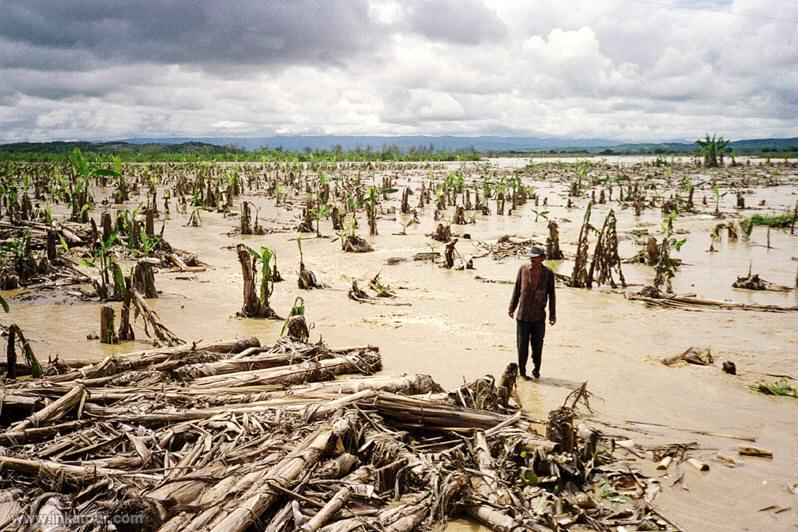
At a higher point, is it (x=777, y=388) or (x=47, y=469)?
(x=47, y=469)

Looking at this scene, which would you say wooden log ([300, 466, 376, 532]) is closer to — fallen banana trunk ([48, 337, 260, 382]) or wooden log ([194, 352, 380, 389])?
wooden log ([194, 352, 380, 389])

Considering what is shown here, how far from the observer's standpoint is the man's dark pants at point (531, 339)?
21.7 ft

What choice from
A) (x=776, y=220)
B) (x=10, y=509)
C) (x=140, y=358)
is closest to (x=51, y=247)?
(x=140, y=358)

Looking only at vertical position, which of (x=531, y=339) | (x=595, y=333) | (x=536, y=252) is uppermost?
(x=536, y=252)

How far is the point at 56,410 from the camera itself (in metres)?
4.25

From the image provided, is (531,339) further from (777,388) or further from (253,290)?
(253,290)

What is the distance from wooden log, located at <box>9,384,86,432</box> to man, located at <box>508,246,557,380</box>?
4.36 metres

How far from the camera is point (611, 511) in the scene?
149 inches

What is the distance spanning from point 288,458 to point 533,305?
369cm

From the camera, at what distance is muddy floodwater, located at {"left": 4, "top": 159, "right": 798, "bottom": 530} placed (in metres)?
4.58

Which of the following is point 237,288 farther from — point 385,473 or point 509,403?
point 385,473

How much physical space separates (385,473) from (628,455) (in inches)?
79.4

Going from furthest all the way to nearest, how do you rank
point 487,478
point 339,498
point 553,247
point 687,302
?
1. point 553,247
2. point 687,302
3. point 487,478
4. point 339,498

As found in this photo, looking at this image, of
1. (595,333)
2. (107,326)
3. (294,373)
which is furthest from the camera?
(595,333)
